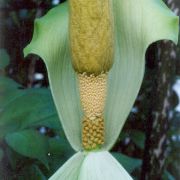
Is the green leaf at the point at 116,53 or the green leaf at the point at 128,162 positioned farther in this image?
the green leaf at the point at 128,162

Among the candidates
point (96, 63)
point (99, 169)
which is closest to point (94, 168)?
point (99, 169)

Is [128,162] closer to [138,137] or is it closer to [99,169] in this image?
[138,137]

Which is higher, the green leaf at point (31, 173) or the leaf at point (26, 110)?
the leaf at point (26, 110)

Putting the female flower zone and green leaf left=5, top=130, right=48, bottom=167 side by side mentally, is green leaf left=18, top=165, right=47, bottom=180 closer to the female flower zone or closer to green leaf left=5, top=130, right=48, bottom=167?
green leaf left=5, top=130, right=48, bottom=167

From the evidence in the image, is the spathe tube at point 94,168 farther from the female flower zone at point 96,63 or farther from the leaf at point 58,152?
the leaf at point 58,152

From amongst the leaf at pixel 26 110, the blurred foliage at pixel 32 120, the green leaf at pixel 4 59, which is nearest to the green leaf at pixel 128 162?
the blurred foliage at pixel 32 120

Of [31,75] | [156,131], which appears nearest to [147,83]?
[156,131]
